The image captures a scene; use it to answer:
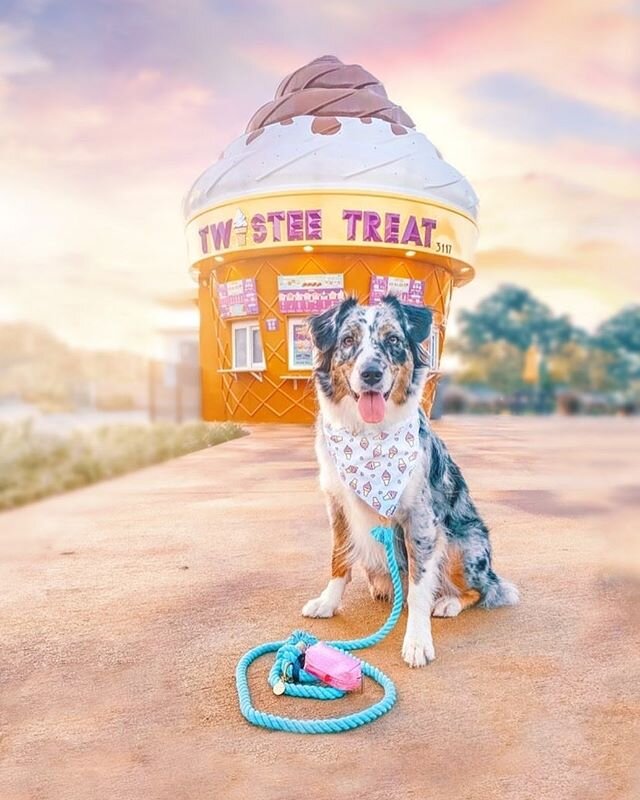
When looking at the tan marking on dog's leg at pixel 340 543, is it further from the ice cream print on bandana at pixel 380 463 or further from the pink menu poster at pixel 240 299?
the pink menu poster at pixel 240 299

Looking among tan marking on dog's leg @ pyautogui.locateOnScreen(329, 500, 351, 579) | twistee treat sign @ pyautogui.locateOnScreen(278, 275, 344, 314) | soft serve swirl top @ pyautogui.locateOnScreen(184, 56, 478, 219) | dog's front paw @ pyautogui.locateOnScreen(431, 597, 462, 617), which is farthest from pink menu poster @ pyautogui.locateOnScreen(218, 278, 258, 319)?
dog's front paw @ pyautogui.locateOnScreen(431, 597, 462, 617)

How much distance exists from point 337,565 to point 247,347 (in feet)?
→ 8.52

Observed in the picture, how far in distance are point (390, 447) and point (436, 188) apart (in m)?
3.42

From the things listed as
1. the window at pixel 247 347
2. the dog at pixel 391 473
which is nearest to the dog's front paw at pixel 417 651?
the dog at pixel 391 473

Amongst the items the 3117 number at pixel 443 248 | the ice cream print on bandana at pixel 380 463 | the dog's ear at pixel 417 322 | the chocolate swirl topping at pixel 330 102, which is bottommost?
the ice cream print on bandana at pixel 380 463

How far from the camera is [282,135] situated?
5.04 meters

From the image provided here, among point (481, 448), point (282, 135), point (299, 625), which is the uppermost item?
point (282, 135)

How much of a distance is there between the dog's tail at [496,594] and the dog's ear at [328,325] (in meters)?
1.10

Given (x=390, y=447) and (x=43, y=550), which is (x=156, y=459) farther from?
(x=390, y=447)

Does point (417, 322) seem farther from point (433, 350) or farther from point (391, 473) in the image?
point (391, 473)

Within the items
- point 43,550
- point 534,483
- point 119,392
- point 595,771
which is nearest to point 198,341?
point 43,550

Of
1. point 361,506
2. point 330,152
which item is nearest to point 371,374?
point 361,506

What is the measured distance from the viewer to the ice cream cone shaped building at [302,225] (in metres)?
4.25

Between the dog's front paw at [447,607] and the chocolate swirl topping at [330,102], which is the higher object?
Result: the chocolate swirl topping at [330,102]
